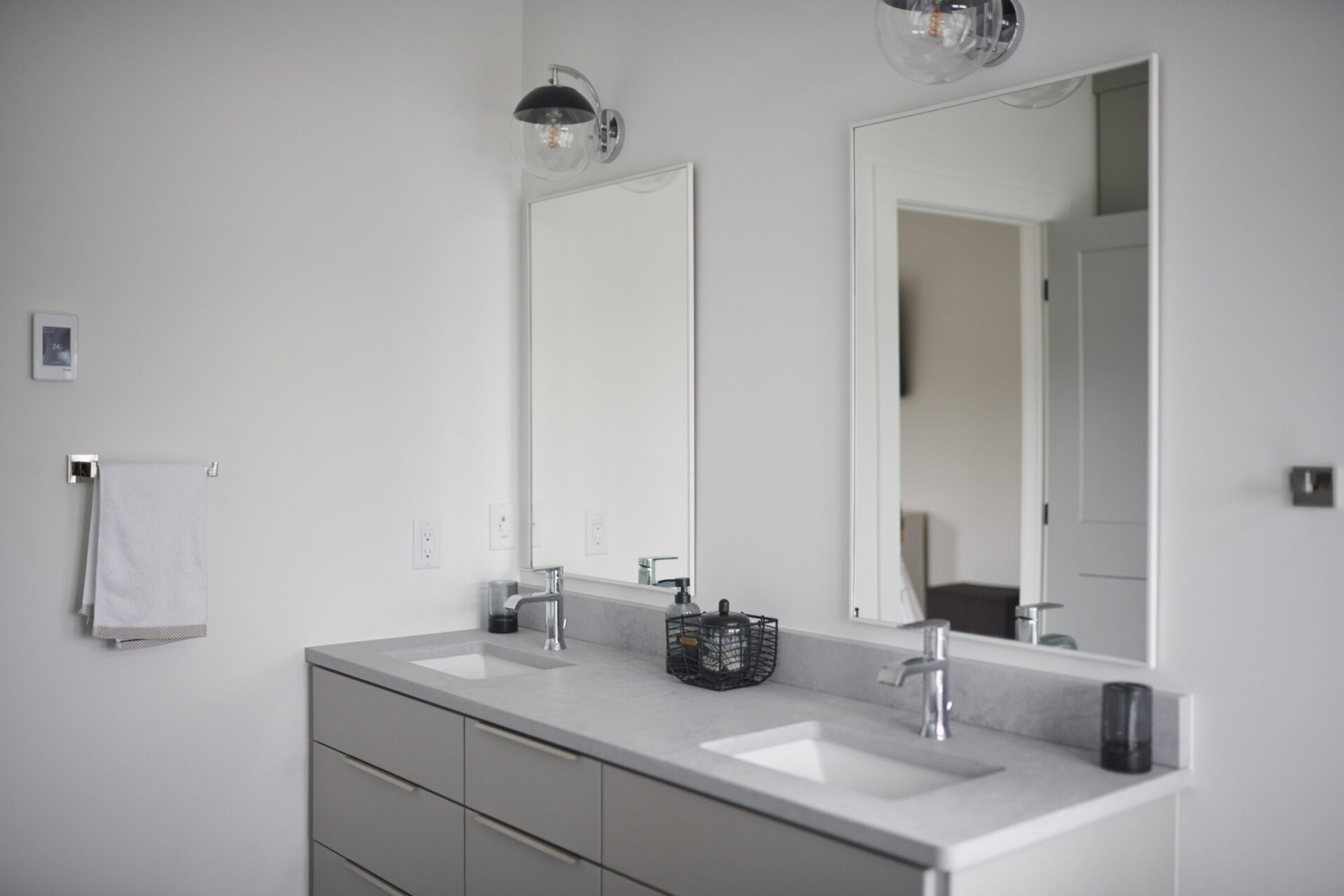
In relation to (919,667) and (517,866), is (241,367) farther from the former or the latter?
(919,667)

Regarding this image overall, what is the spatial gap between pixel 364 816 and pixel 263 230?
142 cm

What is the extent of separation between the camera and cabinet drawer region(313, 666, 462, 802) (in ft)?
7.25

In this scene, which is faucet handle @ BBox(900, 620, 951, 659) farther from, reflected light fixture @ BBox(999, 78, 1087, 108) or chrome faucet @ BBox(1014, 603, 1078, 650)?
reflected light fixture @ BBox(999, 78, 1087, 108)

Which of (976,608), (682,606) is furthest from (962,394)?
(682,606)

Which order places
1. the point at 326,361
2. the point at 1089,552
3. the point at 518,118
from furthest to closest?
the point at 326,361
the point at 518,118
the point at 1089,552

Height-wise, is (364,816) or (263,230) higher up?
(263,230)

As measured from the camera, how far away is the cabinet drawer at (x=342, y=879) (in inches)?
95.8

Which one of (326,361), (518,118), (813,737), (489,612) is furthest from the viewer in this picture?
(489,612)

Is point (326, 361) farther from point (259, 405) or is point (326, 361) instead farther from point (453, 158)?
point (453, 158)

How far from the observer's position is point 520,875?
2.02 m

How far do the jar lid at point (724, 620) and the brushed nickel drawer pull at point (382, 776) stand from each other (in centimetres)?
73

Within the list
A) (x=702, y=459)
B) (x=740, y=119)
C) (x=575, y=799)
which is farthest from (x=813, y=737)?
(x=740, y=119)

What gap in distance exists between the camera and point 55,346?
2316 mm

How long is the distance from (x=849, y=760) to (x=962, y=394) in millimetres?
697
